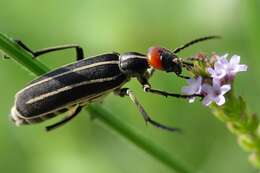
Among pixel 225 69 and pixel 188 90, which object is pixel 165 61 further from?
pixel 225 69

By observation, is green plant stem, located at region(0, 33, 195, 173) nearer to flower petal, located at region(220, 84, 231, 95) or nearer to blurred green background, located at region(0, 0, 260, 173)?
flower petal, located at region(220, 84, 231, 95)

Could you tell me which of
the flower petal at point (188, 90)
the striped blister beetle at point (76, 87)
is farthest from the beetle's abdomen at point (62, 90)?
the flower petal at point (188, 90)

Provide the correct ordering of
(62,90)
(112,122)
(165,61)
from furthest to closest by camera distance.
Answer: (165,61) < (62,90) < (112,122)

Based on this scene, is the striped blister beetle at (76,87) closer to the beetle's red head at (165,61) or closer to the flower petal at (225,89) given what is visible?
the beetle's red head at (165,61)

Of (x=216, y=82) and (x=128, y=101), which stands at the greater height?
(x=216, y=82)

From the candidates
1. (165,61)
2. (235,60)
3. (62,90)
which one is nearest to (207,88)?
(235,60)

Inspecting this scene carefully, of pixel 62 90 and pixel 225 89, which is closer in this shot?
pixel 225 89
